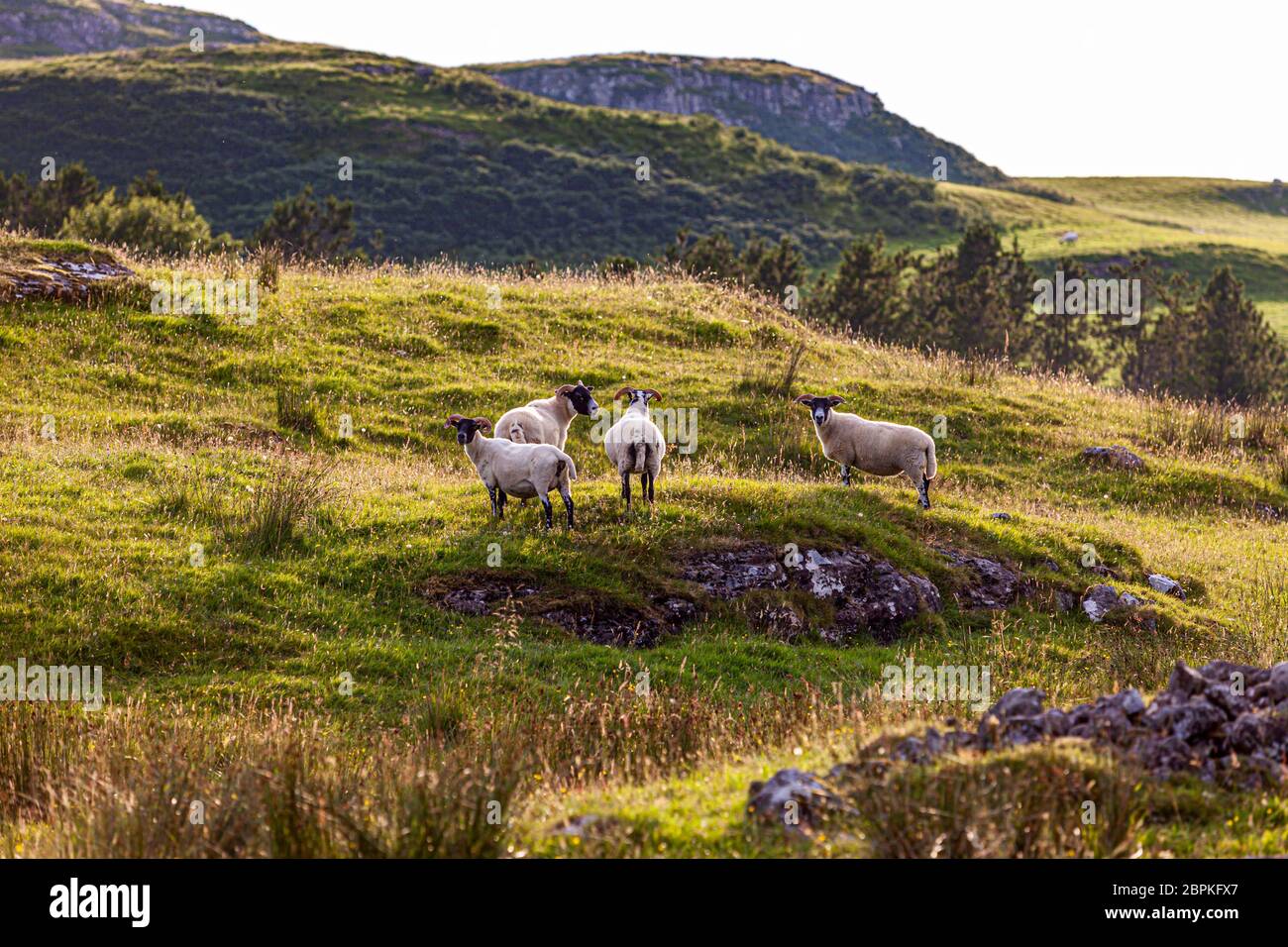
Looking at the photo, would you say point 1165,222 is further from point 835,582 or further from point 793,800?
point 793,800

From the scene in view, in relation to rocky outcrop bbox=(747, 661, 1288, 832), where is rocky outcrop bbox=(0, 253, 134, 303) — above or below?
above

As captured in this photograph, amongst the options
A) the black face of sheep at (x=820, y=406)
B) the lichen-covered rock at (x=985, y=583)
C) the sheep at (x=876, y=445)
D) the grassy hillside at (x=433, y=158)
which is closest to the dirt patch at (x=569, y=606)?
the lichen-covered rock at (x=985, y=583)

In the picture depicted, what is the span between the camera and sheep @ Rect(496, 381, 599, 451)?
1602 cm

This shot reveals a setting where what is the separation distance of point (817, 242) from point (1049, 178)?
93.6m

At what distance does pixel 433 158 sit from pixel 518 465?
248ft

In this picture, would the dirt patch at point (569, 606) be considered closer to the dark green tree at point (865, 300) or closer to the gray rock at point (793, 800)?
the gray rock at point (793, 800)

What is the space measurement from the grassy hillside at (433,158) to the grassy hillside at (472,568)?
157ft

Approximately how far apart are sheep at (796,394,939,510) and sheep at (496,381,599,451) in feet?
11.9

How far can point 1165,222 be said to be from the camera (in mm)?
113438

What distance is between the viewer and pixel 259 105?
294ft

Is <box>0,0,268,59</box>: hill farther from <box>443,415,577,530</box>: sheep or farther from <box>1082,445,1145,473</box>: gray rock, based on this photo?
<box>443,415,577,530</box>: sheep

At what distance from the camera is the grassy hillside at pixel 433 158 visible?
77000 millimetres

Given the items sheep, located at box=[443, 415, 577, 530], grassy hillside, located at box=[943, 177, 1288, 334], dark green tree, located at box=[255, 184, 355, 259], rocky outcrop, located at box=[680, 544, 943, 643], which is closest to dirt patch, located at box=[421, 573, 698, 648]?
rocky outcrop, located at box=[680, 544, 943, 643]
